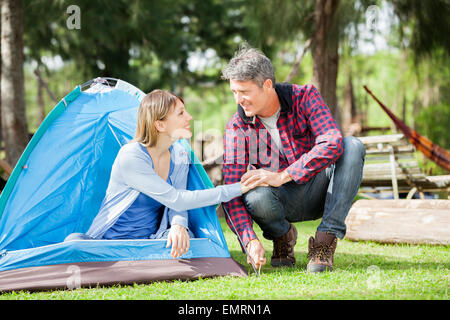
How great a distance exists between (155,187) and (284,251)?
824 mm

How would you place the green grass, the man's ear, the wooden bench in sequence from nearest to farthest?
the green grass < the man's ear < the wooden bench

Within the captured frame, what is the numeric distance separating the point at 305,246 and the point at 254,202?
1168 mm

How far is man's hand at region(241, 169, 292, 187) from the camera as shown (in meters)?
2.35

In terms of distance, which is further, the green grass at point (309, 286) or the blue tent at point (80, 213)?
the blue tent at point (80, 213)

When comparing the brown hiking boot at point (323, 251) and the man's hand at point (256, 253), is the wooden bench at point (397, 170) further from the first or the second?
the man's hand at point (256, 253)

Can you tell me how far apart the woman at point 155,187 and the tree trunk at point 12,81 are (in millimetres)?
3607

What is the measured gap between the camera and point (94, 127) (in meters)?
3.00

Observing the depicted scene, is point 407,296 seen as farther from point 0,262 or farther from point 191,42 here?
point 191,42

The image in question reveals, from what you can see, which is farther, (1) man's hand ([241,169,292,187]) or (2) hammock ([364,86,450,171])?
(2) hammock ([364,86,450,171])

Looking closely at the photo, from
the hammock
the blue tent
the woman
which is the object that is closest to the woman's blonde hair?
the woman

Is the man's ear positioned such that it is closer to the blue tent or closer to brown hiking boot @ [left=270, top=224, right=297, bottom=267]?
the blue tent

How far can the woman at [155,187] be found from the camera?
2.24 m

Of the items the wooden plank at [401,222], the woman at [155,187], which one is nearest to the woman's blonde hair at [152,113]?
the woman at [155,187]

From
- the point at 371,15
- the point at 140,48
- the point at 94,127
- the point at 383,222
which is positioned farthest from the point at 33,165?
the point at 140,48
